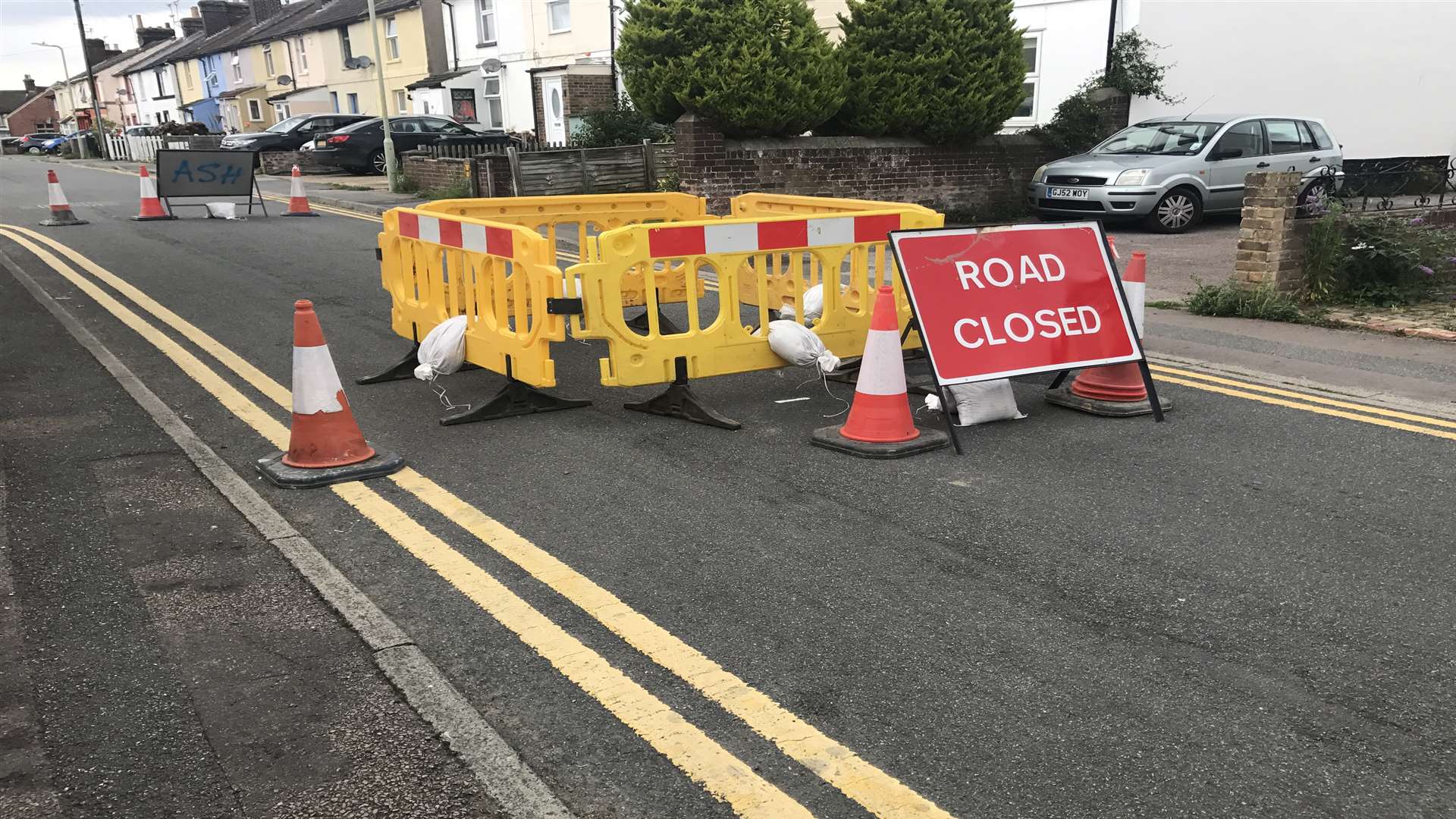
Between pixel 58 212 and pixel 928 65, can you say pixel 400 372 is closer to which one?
pixel 928 65

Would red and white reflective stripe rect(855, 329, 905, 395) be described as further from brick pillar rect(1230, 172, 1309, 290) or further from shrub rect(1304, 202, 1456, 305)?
shrub rect(1304, 202, 1456, 305)

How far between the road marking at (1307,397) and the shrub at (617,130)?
1727 centimetres

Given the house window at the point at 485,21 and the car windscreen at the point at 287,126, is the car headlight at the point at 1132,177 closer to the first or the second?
the house window at the point at 485,21

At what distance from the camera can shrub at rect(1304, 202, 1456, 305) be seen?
31.0 feet

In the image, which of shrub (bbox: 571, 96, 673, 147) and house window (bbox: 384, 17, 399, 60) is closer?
shrub (bbox: 571, 96, 673, 147)

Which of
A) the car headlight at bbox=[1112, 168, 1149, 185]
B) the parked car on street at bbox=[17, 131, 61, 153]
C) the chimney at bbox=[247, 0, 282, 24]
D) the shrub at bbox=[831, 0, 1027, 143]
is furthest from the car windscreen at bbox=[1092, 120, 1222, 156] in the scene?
the parked car on street at bbox=[17, 131, 61, 153]

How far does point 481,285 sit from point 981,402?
116 inches

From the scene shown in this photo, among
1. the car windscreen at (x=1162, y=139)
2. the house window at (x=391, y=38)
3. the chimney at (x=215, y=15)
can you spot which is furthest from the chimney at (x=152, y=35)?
the car windscreen at (x=1162, y=139)

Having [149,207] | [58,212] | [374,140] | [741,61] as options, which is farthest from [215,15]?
[741,61]

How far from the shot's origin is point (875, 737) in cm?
303

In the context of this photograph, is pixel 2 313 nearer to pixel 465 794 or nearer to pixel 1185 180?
pixel 465 794

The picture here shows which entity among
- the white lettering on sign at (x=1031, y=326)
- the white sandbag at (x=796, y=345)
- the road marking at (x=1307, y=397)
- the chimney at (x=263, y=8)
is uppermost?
the chimney at (x=263, y=8)

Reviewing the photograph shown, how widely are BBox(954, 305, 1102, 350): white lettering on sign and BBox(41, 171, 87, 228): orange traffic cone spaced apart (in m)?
16.2

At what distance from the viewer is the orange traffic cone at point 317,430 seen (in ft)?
17.1
